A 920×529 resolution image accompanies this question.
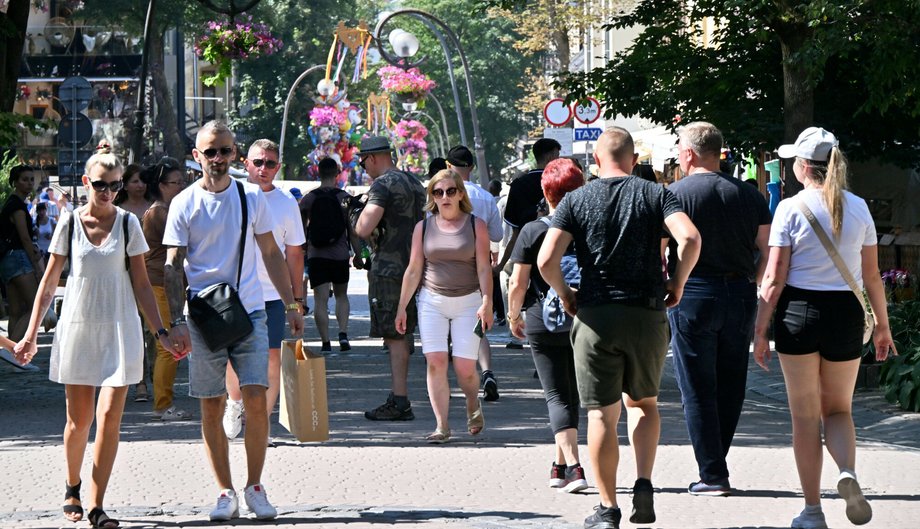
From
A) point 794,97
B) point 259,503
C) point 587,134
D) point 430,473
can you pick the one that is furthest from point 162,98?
point 259,503

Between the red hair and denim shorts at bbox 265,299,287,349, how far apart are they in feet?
6.54

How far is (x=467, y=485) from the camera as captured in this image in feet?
27.8

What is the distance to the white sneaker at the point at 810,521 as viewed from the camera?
715 cm

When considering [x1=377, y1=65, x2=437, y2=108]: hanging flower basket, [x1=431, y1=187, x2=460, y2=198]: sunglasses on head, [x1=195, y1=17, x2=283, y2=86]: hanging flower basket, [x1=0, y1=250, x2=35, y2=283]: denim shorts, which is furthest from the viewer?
[x1=377, y1=65, x2=437, y2=108]: hanging flower basket

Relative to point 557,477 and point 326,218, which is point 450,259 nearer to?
point 557,477

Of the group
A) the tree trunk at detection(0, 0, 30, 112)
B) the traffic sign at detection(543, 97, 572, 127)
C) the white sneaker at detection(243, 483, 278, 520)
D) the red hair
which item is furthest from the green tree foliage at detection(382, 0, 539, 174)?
the white sneaker at detection(243, 483, 278, 520)

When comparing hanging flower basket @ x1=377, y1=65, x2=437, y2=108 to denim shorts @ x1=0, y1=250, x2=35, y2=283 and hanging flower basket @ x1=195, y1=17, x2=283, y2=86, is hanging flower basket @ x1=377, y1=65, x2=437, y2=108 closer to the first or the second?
hanging flower basket @ x1=195, y1=17, x2=283, y2=86

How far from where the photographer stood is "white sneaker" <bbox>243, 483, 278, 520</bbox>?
24.3ft

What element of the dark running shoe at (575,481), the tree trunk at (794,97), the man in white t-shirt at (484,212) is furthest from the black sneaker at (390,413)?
the tree trunk at (794,97)

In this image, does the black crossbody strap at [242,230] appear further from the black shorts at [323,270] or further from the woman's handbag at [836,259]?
the black shorts at [323,270]

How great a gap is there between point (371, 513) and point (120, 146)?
174ft

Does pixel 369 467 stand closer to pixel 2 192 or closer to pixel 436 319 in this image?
pixel 436 319

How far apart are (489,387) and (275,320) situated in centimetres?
328

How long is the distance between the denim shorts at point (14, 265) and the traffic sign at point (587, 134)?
1131 centimetres
